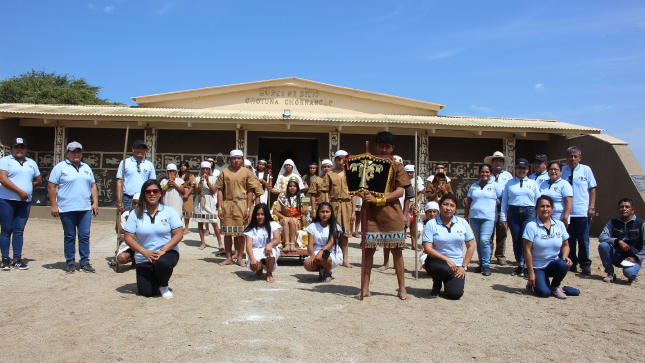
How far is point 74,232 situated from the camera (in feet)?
19.1

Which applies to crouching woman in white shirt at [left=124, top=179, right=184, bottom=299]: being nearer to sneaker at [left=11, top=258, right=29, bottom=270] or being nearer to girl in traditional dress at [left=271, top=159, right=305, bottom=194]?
sneaker at [left=11, top=258, right=29, bottom=270]

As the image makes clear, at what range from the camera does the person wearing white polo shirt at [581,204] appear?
6418 millimetres

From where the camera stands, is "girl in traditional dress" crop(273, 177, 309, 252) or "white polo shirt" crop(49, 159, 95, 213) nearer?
"white polo shirt" crop(49, 159, 95, 213)

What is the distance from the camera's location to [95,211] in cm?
582

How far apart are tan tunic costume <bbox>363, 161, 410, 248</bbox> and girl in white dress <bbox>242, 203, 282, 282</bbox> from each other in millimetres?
1447

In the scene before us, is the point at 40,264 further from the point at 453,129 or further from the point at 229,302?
the point at 453,129

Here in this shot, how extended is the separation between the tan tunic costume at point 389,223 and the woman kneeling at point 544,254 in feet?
5.36

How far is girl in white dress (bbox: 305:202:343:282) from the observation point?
18.4 ft

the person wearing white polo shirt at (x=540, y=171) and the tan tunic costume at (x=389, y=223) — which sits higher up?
the person wearing white polo shirt at (x=540, y=171)

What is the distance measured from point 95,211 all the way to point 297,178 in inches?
121

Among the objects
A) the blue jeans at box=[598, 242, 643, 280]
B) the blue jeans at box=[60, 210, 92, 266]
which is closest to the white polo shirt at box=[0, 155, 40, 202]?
the blue jeans at box=[60, 210, 92, 266]

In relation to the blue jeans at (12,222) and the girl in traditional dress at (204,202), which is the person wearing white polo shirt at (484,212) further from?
the blue jeans at (12,222)

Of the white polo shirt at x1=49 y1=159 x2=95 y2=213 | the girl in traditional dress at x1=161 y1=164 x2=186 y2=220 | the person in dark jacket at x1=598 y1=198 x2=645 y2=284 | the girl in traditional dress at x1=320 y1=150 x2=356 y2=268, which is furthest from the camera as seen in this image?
the girl in traditional dress at x1=161 y1=164 x2=186 y2=220

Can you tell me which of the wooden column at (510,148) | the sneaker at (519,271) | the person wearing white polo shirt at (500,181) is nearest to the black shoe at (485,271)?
the sneaker at (519,271)
